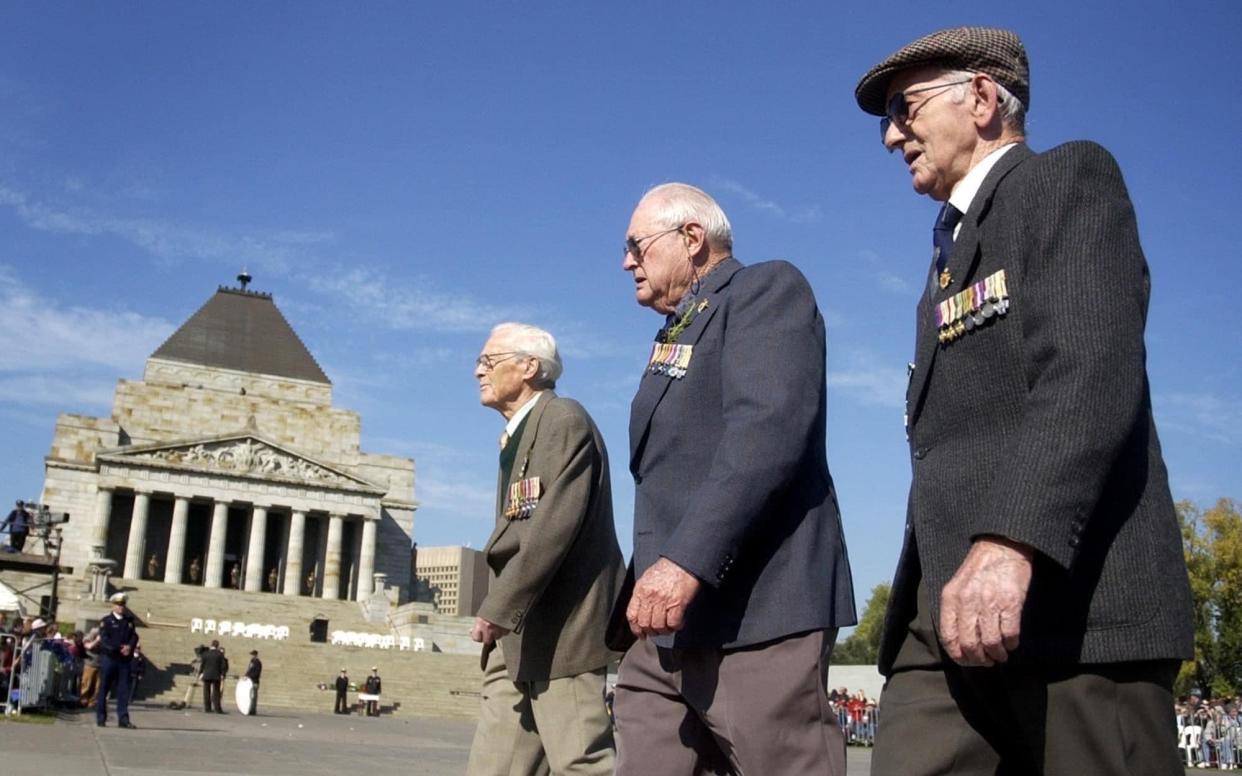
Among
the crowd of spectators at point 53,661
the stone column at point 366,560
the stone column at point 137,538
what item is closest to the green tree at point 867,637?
the stone column at point 366,560

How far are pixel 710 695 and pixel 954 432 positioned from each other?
123cm

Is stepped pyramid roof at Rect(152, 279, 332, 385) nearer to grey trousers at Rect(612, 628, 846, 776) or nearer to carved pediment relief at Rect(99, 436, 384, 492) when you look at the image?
carved pediment relief at Rect(99, 436, 384, 492)

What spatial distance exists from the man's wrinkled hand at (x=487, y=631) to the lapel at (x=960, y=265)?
2.49 metres

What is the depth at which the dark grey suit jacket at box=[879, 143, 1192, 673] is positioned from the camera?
99.0 inches

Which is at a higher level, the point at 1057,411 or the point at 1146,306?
the point at 1146,306

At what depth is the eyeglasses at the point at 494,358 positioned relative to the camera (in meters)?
6.22

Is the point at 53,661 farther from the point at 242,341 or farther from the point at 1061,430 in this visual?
the point at 242,341

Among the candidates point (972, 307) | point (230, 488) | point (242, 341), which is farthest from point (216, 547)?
point (972, 307)

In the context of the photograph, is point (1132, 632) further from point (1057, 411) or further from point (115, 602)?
point (115, 602)

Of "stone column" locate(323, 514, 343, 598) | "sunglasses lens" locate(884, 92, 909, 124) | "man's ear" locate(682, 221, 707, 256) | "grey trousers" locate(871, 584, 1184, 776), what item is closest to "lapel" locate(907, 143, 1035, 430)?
"sunglasses lens" locate(884, 92, 909, 124)

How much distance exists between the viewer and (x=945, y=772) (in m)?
2.77

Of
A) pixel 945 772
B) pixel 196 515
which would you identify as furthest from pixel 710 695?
pixel 196 515

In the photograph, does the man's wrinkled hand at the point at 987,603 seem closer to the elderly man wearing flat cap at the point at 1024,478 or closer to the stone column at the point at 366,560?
the elderly man wearing flat cap at the point at 1024,478

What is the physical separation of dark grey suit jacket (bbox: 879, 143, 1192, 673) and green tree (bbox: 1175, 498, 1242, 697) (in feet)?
163
